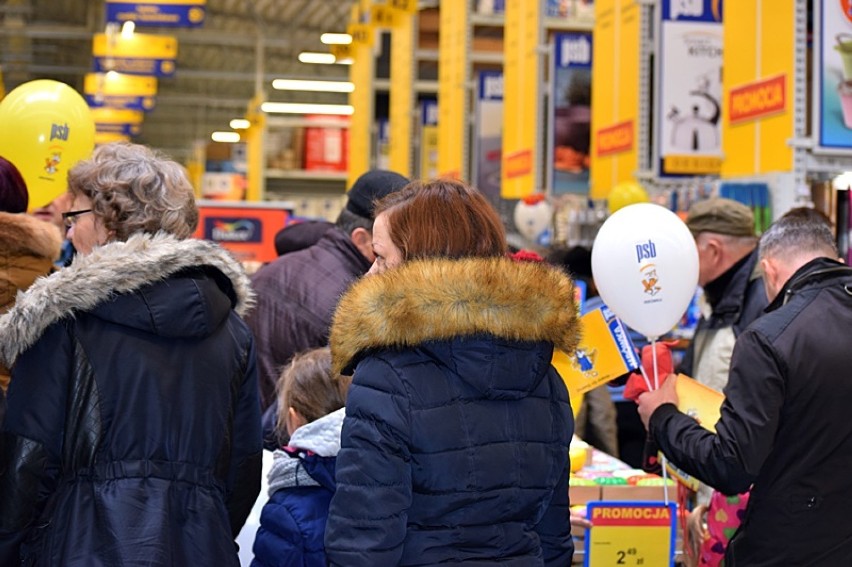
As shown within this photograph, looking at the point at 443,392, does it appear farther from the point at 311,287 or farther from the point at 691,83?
the point at 691,83

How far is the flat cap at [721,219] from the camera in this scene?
4602mm

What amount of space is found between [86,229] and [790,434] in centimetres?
174

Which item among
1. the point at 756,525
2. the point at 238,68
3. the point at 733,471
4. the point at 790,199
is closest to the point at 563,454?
the point at 733,471

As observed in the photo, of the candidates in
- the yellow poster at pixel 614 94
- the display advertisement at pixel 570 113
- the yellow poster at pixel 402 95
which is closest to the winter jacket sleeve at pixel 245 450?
the yellow poster at pixel 614 94

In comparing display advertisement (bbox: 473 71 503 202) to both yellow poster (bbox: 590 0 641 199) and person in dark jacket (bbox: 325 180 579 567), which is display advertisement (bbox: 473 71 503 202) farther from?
person in dark jacket (bbox: 325 180 579 567)

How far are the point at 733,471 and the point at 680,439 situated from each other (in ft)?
0.60

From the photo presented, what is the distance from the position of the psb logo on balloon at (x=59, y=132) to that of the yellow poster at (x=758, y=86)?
287cm

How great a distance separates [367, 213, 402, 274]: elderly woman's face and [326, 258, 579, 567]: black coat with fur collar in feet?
0.31

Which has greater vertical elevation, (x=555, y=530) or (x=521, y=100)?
(x=521, y=100)

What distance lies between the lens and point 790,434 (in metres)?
3.08

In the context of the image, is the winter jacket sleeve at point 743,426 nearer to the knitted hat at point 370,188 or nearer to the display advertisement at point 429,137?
the knitted hat at point 370,188

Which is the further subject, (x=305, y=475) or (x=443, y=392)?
(x=305, y=475)

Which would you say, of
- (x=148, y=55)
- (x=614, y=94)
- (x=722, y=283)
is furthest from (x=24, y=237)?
(x=148, y=55)

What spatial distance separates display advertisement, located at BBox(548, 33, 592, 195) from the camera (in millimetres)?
9594
